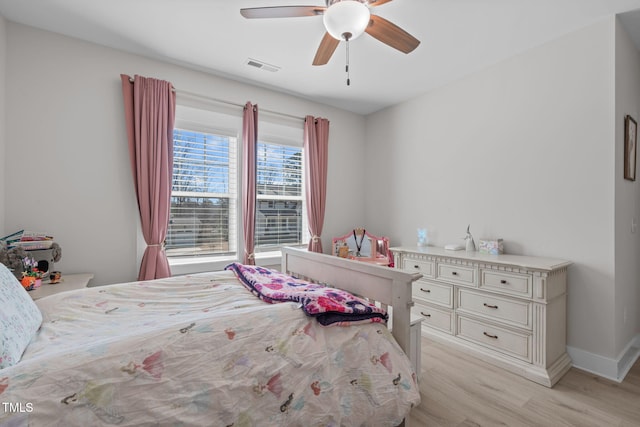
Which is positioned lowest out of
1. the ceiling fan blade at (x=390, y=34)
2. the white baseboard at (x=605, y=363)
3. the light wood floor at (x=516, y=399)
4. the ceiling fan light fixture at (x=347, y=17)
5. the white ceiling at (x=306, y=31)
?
the light wood floor at (x=516, y=399)

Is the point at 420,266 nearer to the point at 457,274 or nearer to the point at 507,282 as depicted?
the point at 457,274

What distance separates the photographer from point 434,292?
2.89m

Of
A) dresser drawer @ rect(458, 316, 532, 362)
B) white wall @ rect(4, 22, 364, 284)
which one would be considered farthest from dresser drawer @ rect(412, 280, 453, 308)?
white wall @ rect(4, 22, 364, 284)

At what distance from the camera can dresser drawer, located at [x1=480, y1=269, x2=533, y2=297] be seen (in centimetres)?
226

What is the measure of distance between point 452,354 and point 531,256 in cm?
109

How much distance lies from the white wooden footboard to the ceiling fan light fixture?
1.32 m

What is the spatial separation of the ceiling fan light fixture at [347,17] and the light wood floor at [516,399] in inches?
89.6

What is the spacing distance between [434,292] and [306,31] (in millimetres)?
2557

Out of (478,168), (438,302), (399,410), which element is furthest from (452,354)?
(478,168)

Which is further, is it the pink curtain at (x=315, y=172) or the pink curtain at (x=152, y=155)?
the pink curtain at (x=315, y=172)

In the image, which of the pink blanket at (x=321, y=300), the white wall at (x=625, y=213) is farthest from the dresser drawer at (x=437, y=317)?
the pink blanket at (x=321, y=300)

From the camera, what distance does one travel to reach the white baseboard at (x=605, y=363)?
7.18ft

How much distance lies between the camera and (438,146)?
11.2ft

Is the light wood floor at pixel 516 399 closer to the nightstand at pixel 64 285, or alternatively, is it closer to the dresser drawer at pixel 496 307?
the dresser drawer at pixel 496 307
